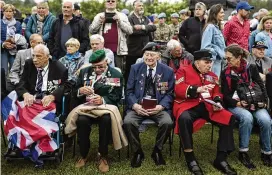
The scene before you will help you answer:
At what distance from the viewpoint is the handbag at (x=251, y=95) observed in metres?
5.04

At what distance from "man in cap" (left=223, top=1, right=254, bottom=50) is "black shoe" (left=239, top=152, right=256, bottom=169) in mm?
2426

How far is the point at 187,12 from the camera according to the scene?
11562mm

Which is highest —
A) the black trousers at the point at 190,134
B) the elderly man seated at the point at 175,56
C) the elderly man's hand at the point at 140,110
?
the elderly man seated at the point at 175,56

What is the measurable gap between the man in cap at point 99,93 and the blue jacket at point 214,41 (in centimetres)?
191

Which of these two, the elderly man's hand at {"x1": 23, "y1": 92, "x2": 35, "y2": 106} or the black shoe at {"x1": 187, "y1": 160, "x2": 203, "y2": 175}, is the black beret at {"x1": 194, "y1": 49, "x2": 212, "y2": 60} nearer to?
the black shoe at {"x1": 187, "y1": 160, "x2": 203, "y2": 175}

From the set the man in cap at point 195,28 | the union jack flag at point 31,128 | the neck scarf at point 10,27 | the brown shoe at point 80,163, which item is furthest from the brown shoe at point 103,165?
the neck scarf at point 10,27

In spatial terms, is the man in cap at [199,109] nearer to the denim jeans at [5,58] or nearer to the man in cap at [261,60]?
the man in cap at [261,60]

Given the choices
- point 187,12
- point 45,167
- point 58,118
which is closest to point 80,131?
point 58,118

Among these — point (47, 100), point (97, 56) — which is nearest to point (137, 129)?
point (97, 56)

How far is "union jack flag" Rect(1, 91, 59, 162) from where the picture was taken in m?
A: 4.57

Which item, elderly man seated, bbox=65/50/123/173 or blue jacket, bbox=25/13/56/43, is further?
blue jacket, bbox=25/13/56/43

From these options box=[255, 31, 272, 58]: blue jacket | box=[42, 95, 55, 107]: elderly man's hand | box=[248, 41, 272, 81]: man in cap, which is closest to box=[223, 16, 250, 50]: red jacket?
box=[255, 31, 272, 58]: blue jacket

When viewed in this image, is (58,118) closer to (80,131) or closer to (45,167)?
(80,131)

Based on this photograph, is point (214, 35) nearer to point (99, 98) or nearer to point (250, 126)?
point (250, 126)
